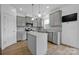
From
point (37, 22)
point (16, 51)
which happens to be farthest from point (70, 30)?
point (37, 22)

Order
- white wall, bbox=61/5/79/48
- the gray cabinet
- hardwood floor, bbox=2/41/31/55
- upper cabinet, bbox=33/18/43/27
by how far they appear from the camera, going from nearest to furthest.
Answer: hardwood floor, bbox=2/41/31/55, white wall, bbox=61/5/79/48, the gray cabinet, upper cabinet, bbox=33/18/43/27

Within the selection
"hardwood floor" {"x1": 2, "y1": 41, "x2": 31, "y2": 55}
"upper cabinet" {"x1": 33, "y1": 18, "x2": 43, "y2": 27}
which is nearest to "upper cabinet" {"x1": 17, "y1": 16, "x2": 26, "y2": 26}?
"upper cabinet" {"x1": 33, "y1": 18, "x2": 43, "y2": 27}

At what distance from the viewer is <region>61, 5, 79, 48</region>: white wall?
440cm

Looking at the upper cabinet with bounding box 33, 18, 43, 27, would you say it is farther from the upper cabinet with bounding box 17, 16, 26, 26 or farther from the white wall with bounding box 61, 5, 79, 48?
the white wall with bounding box 61, 5, 79, 48

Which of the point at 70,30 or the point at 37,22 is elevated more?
the point at 37,22

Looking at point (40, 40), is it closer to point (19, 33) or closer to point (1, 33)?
point (1, 33)

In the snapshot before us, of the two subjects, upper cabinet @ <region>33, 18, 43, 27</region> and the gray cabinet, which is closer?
the gray cabinet

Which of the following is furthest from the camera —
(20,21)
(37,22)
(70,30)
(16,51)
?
(37,22)

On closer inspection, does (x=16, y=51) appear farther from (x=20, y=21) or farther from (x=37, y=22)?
(x=37, y=22)

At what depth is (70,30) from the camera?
4836 millimetres

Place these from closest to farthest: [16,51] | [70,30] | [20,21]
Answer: [16,51]
[70,30]
[20,21]

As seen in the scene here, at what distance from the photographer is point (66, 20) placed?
5117mm
